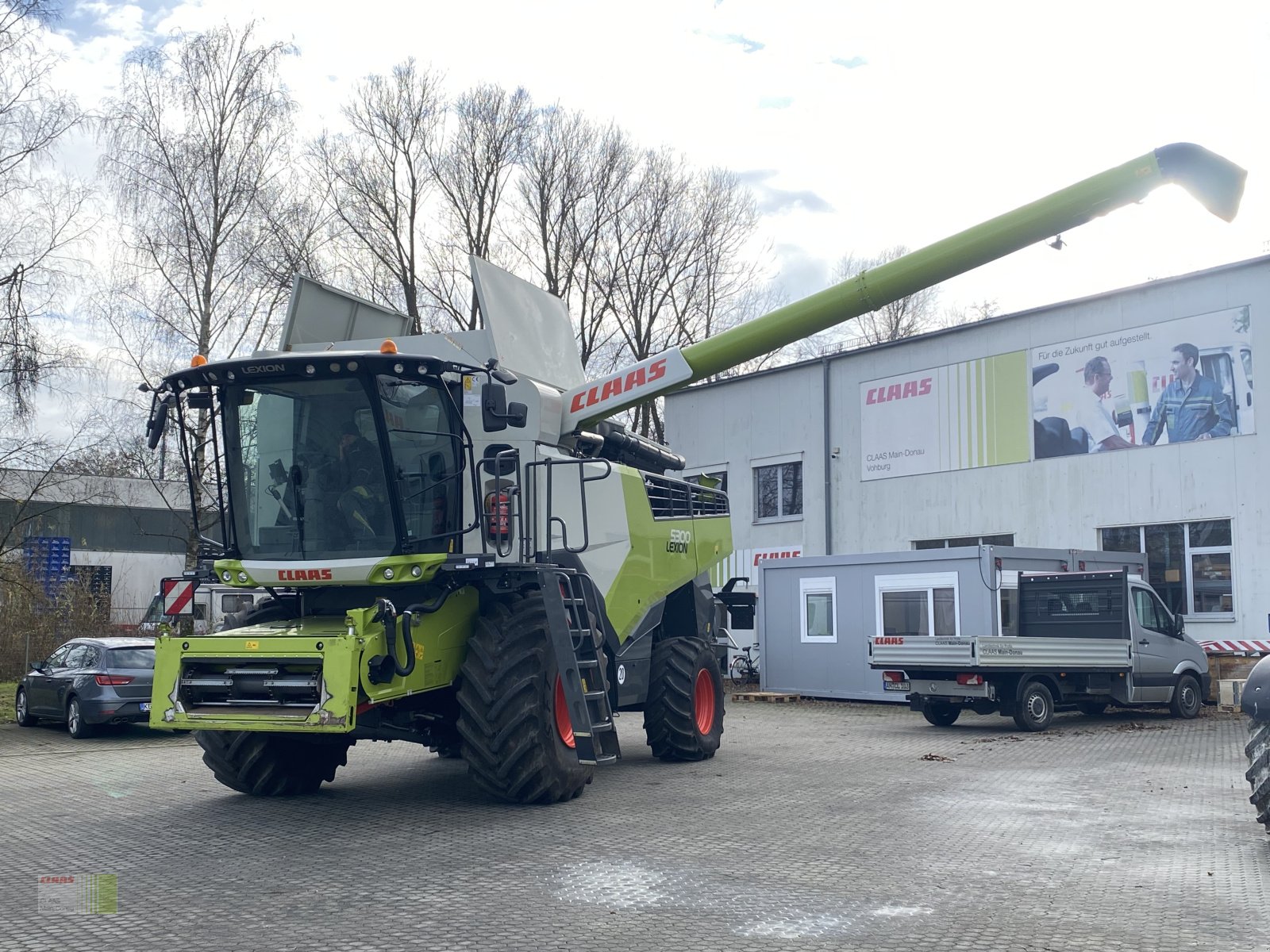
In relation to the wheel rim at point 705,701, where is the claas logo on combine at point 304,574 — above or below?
above

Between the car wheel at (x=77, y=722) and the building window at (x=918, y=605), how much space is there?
39.5 ft

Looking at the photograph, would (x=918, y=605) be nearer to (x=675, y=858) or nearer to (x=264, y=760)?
(x=264, y=760)

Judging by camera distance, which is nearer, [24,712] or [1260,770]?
[1260,770]

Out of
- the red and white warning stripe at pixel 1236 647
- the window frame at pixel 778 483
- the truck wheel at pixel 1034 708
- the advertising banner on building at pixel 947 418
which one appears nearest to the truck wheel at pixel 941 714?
the truck wheel at pixel 1034 708

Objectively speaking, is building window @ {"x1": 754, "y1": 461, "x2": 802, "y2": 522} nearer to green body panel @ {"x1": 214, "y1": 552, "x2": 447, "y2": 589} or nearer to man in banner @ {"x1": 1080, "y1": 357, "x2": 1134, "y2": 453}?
man in banner @ {"x1": 1080, "y1": 357, "x2": 1134, "y2": 453}

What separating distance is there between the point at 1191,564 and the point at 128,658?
17.3 meters

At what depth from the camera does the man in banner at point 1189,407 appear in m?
21.0

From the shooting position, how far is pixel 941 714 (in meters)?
17.5

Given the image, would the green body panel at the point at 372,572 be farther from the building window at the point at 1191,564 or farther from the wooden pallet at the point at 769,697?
the building window at the point at 1191,564

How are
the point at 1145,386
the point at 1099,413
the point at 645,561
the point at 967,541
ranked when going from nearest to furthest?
the point at 645,561 < the point at 1145,386 < the point at 1099,413 < the point at 967,541

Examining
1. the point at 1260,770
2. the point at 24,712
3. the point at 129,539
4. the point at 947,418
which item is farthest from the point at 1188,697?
the point at 129,539

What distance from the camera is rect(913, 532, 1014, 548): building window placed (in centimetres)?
2431

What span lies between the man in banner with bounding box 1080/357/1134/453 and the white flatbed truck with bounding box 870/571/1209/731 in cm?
484

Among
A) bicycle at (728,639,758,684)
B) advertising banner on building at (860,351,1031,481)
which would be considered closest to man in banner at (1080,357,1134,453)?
advertising banner on building at (860,351,1031,481)
